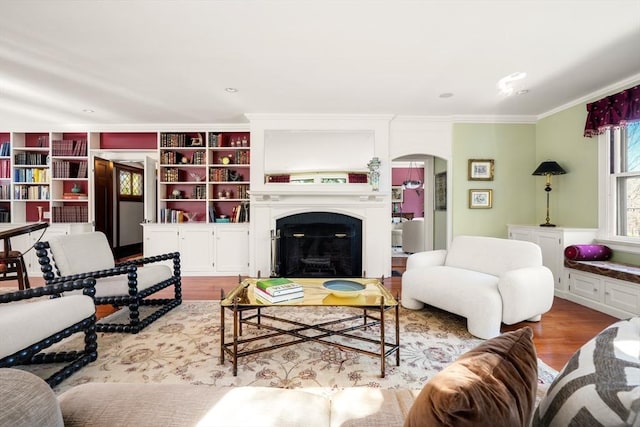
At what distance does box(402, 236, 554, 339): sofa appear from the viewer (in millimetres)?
2379

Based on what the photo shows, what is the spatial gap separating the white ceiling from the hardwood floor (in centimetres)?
200

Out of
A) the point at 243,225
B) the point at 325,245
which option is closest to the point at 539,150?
the point at 325,245

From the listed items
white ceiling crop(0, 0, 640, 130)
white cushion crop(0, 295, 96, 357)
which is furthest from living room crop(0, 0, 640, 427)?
white cushion crop(0, 295, 96, 357)

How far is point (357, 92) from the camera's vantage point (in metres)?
3.48

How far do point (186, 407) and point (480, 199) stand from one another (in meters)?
4.60

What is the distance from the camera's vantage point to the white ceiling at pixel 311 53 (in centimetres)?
208

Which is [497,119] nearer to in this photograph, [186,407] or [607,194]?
[607,194]

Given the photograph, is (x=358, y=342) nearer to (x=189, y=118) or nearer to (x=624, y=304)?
(x=624, y=304)

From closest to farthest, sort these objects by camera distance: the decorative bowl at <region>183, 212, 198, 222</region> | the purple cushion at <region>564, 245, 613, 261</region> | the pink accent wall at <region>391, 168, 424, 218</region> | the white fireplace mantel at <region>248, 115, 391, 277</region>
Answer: the purple cushion at <region>564, 245, 613, 261</region> → the white fireplace mantel at <region>248, 115, 391, 277</region> → the decorative bowl at <region>183, 212, 198, 222</region> → the pink accent wall at <region>391, 168, 424, 218</region>

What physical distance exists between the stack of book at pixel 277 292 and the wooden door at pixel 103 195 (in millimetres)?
4336

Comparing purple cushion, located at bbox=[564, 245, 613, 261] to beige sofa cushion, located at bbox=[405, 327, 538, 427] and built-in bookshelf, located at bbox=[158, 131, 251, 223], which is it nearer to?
beige sofa cushion, located at bbox=[405, 327, 538, 427]

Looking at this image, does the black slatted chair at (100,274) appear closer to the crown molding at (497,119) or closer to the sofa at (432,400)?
the sofa at (432,400)

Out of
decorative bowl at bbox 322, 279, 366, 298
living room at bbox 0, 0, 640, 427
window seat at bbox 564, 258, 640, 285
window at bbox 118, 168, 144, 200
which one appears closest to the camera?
decorative bowl at bbox 322, 279, 366, 298

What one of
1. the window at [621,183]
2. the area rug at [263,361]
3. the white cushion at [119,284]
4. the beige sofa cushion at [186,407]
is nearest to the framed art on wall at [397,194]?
the window at [621,183]
